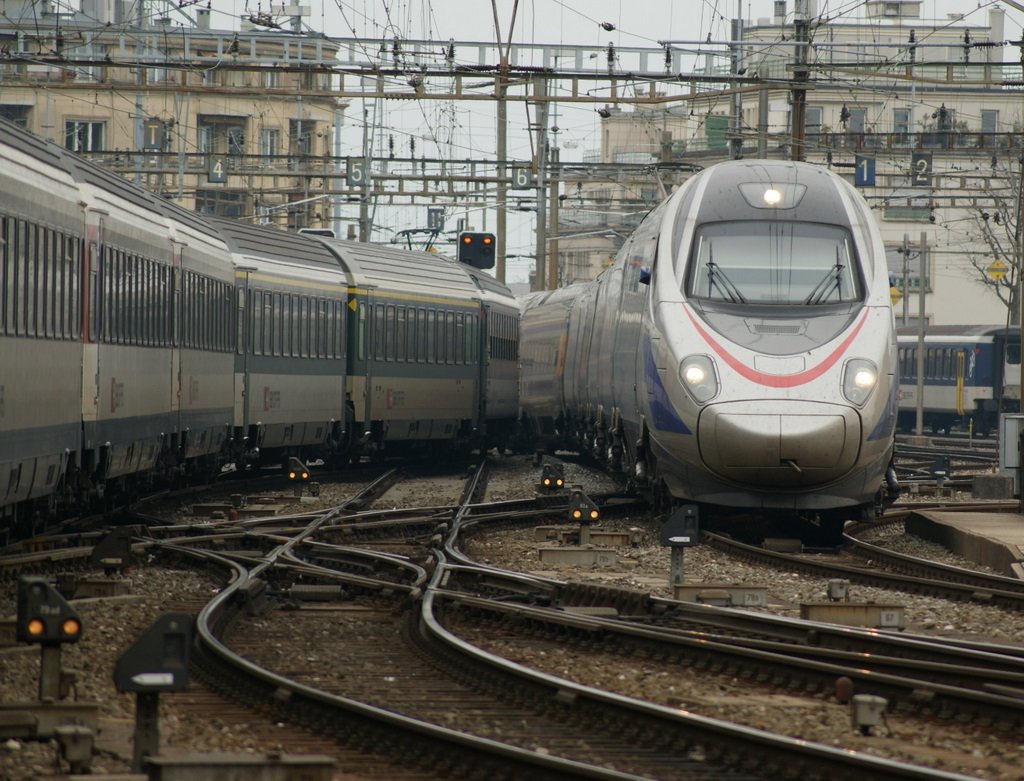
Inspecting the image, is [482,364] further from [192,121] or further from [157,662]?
[192,121]

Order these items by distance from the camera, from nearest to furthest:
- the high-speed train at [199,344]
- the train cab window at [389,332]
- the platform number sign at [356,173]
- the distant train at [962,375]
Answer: the high-speed train at [199,344] → the train cab window at [389,332] → the platform number sign at [356,173] → the distant train at [962,375]

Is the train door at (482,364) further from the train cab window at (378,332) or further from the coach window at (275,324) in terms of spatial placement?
the coach window at (275,324)

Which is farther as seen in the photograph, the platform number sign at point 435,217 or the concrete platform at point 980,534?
the platform number sign at point 435,217

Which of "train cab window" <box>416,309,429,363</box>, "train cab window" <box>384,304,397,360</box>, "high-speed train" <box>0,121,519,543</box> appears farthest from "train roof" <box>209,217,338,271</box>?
"train cab window" <box>416,309,429,363</box>

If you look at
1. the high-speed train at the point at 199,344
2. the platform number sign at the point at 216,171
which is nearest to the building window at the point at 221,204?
the platform number sign at the point at 216,171

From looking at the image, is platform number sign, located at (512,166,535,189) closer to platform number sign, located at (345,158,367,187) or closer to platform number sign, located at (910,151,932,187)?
platform number sign, located at (345,158,367,187)

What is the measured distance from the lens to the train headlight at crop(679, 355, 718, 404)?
51.5 ft

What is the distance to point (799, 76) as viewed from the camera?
95.0 ft

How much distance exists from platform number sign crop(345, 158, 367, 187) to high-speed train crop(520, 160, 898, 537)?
77.5 ft

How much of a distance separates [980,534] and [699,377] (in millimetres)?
3051

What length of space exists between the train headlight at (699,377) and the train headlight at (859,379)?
1.05m

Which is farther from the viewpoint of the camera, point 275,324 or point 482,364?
point 482,364

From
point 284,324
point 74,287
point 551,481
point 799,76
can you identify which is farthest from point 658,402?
point 799,76

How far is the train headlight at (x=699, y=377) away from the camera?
15703mm
